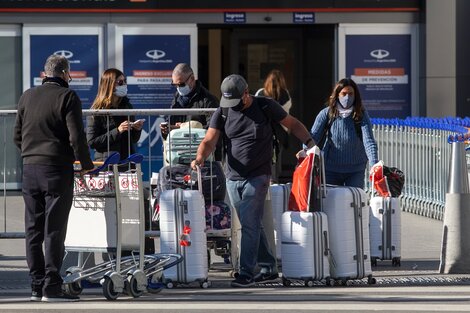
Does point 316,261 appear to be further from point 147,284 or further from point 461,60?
point 461,60

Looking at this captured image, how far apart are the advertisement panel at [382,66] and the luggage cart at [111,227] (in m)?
10.3

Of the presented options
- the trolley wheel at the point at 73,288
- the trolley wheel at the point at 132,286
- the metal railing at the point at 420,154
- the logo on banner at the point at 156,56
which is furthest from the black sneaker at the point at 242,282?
the logo on banner at the point at 156,56

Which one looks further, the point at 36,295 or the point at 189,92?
the point at 189,92

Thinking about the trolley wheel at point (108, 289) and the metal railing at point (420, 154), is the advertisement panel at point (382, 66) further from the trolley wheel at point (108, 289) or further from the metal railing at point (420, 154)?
the trolley wheel at point (108, 289)

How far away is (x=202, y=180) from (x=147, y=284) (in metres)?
1.41

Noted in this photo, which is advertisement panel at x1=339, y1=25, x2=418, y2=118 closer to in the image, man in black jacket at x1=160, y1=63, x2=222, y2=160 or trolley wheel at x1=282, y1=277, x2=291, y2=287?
man in black jacket at x1=160, y1=63, x2=222, y2=160

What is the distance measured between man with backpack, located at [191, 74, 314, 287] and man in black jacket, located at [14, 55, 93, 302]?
53.9 inches

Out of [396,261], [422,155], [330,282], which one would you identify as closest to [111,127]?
[330,282]

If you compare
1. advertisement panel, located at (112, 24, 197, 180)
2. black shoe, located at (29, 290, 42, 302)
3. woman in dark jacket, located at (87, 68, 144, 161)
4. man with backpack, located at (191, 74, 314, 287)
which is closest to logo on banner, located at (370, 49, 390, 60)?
advertisement panel, located at (112, 24, 197, 180)

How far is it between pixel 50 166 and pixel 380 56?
11.0 m

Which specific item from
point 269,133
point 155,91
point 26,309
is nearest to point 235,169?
point 269,133

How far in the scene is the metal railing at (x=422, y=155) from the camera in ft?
51.0

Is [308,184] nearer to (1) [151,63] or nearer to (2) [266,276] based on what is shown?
(2) [266,276]

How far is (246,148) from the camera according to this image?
1072 cm
